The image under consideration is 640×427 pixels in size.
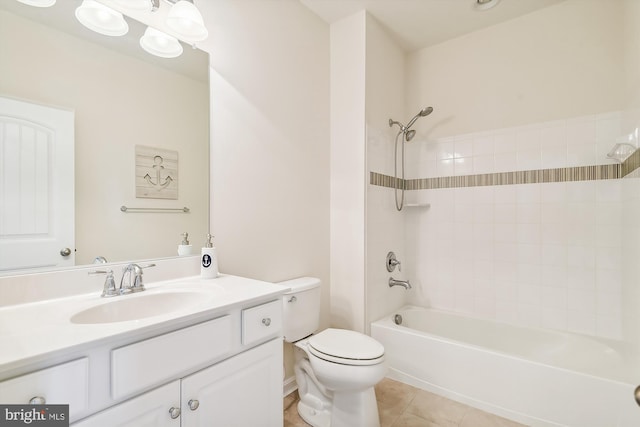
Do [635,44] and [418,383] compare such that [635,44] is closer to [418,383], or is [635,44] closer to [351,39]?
[351,39]

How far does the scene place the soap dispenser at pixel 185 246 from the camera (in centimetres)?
140

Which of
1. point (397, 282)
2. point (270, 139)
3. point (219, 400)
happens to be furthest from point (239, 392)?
point (397, 282)

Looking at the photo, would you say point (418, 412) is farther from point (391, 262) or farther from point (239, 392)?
point (239, 392)

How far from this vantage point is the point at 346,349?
1.51m

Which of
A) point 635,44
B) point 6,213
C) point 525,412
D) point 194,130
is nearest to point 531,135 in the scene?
point 635,44

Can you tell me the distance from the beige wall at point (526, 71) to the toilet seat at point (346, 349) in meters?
1.86

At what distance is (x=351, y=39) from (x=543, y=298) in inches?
91.8

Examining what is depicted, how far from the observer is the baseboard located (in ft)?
6.20

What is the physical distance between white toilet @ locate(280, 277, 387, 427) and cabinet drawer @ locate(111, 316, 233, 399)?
0.65m

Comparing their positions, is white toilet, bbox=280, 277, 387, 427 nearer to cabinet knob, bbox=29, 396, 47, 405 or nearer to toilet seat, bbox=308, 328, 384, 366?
toilet seat, bbox=308, 328, 384, 366

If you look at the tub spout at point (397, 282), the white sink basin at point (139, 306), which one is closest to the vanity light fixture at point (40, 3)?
the white sink basin at point (139, 306)

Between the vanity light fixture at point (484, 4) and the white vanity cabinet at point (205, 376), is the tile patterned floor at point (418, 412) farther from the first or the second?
the vanity light fixture at point (484, 4)

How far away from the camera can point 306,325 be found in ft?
5.71

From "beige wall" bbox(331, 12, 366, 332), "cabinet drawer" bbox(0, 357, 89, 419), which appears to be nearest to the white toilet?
"beige wall" bbox(331, 12, 366, 332)
